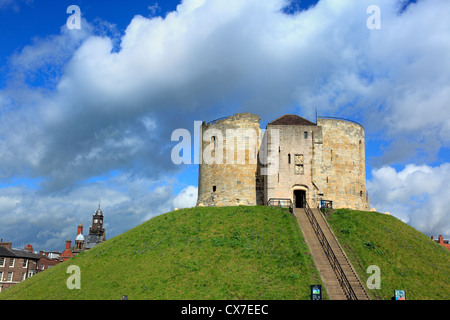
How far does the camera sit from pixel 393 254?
30.0m

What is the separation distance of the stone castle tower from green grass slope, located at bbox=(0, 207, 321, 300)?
5.33 m

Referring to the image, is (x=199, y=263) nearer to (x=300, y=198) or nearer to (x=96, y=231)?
(x=300, y=198)

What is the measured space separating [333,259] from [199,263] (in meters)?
9.03

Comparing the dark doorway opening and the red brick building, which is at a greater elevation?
the dark doorway opening

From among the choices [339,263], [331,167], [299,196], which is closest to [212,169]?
[299,196]

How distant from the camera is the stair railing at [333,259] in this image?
23.7 m

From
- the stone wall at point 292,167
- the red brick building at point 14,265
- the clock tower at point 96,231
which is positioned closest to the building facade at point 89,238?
the clock tower at point 96,231

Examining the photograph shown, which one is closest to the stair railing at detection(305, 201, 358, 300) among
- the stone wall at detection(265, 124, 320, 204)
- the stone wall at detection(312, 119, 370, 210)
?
the stone wall at detection(265, 124, 320, 204)

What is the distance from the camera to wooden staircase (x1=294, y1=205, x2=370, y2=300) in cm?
2402

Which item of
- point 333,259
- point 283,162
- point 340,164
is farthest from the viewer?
point 340,164

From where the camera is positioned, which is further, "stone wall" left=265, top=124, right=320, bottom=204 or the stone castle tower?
the stone castle tower

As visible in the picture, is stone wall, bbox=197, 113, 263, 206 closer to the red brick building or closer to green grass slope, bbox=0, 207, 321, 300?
green grass slope, bbox=0, 207, 321, 300

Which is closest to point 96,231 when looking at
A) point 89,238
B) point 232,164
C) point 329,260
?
point 89,238
